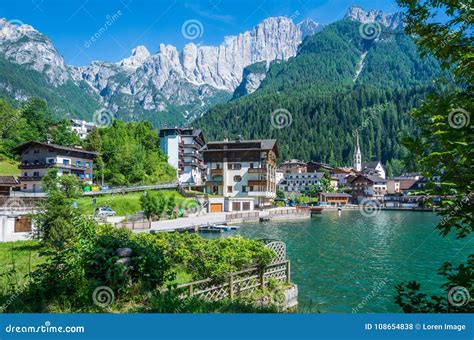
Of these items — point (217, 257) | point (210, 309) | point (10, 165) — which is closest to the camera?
point (210, 309)

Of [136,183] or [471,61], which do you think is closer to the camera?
[471,61]

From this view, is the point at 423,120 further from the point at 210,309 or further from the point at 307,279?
the point at 307,279

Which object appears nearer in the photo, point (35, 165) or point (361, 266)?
point (361, 266)

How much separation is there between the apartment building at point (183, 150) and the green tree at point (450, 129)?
232 ft

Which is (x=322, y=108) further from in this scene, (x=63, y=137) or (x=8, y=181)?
(x=8, y=181)

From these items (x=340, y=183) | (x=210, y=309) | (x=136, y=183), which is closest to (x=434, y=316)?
(x=210, y=309)

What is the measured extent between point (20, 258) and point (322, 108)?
166 meters

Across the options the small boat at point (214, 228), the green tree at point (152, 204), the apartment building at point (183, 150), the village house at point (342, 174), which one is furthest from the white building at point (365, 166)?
the green tree at point (152, 204)

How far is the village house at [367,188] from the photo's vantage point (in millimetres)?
111750

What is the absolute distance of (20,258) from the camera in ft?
48.5

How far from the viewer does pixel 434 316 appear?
5344 millimetres

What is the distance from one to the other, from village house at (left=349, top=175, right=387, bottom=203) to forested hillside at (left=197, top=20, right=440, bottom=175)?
27.3 meters

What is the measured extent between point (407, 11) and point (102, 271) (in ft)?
24.5

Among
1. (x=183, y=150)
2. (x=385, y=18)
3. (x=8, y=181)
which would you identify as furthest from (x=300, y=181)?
(x=385, y=18)
